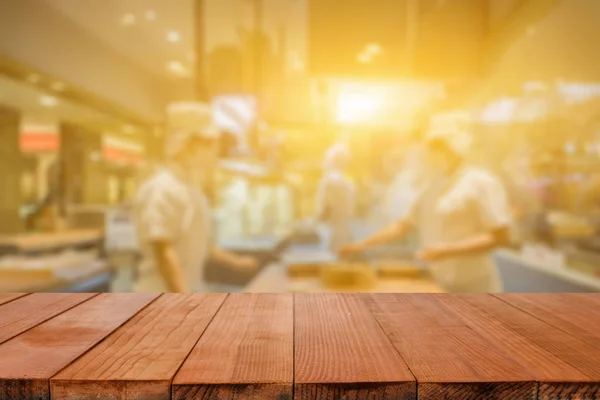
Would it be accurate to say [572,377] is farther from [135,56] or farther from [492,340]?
[135,56]

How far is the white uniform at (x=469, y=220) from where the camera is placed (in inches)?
101

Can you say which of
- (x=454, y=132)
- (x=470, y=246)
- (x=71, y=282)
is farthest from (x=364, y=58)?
(x=71, y=282)

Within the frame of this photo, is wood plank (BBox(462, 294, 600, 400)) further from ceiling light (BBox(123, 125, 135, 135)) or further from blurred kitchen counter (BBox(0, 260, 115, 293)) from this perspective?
ceiling light (BBox(123, 125, 135, 135))

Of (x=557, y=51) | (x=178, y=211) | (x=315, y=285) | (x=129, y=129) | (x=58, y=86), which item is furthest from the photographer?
(x=129, y=129)

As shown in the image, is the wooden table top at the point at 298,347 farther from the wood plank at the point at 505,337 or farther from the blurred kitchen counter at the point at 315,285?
the blurred kitchen counter at the point at 315,285

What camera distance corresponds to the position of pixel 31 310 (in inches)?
37.0

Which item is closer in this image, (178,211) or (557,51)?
(178,211)

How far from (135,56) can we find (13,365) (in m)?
6.22

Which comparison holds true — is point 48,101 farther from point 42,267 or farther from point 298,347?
point 298,347

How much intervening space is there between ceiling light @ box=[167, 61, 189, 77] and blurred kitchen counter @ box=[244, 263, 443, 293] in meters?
4.72

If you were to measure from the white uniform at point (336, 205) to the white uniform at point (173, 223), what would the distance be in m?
2.13

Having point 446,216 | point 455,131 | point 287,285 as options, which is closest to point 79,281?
point 287,285

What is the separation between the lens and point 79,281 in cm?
288

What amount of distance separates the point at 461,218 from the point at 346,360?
2.16 m
